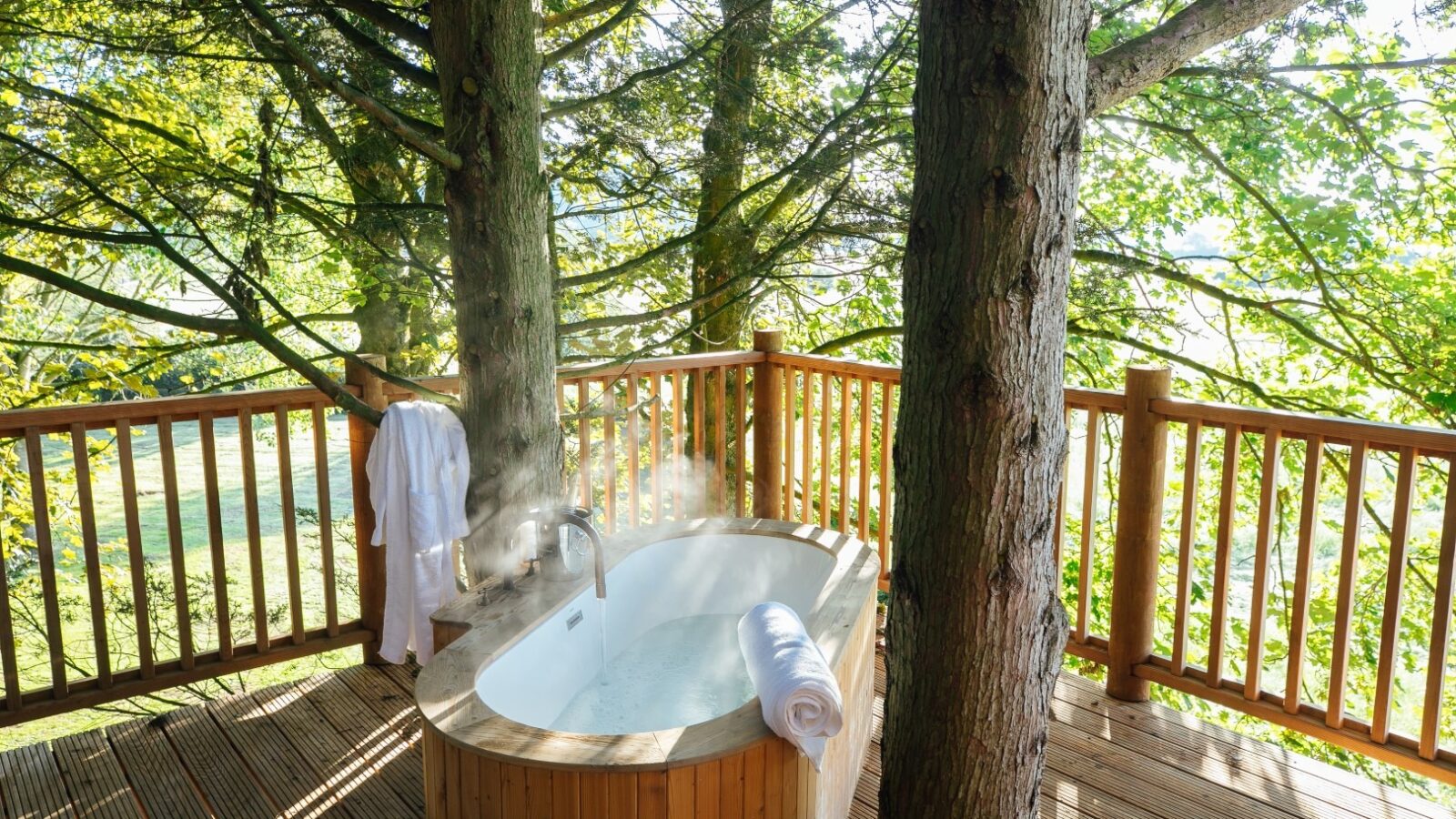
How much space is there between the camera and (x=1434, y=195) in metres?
4.40

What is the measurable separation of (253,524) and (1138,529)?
9.26 feet

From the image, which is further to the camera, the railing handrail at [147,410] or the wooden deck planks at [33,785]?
the railing handrail at [147,410]

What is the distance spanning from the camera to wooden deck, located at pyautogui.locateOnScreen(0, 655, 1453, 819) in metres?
2.26

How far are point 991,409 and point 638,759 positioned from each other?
907 mm

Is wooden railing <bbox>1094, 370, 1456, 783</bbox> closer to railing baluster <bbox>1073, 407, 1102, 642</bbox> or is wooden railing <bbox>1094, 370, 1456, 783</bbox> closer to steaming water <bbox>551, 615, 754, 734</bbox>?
railing baluster <bbox>1073, 407, 1102, 642</bbox>

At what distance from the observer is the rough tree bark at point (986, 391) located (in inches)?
56.4

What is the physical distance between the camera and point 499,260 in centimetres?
251

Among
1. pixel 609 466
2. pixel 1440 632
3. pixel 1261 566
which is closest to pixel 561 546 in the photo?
pixel 609 466

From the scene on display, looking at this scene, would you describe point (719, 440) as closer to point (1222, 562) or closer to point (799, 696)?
point (1222, 562)

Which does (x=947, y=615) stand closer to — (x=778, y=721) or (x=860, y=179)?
(x=778, y=721)

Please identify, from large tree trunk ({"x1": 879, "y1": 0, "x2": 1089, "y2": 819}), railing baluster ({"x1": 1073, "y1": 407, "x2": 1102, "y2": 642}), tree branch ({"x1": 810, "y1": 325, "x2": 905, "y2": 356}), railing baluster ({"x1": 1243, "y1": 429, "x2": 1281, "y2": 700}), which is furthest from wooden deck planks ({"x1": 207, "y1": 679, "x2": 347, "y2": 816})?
tree branch ({"x1": 810, "y1": 325, "x2": 905, "y2": 356})

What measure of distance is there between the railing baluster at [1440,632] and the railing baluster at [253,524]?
333 centimetres

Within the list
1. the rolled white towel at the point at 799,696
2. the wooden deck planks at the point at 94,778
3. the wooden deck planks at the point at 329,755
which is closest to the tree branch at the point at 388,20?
the rolled white towel at the point at 799,696

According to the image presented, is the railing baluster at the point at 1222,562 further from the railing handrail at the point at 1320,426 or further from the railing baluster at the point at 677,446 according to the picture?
the railing baluster at the point at 677,446
